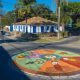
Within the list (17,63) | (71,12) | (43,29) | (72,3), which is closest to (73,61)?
(17,63)

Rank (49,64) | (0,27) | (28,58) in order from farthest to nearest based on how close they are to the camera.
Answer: (0,27)
(28,58)
(49,64)

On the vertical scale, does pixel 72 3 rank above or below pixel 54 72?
above

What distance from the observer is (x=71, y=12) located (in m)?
77.8

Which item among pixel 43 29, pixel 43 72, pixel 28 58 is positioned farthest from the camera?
pixel 43 29

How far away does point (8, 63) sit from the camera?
2433cm

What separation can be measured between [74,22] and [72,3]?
6206 mm

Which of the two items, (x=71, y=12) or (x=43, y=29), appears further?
(x=71, y=12)

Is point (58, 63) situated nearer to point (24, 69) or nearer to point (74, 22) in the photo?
point (24, 69)

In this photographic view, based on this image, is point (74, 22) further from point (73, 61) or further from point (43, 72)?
point (43, 72)

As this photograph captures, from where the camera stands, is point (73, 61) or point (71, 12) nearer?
point (73, 61)

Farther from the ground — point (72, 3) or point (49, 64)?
point (72, 3)

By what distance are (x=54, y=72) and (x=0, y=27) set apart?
86099 millimetres

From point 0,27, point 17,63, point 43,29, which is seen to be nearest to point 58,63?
point 17,63

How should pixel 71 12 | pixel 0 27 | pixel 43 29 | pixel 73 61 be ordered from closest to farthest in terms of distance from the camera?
1. pixel 73 61
2. pixel 43 29
3. pixel 71 12
4. pixel 0 27
